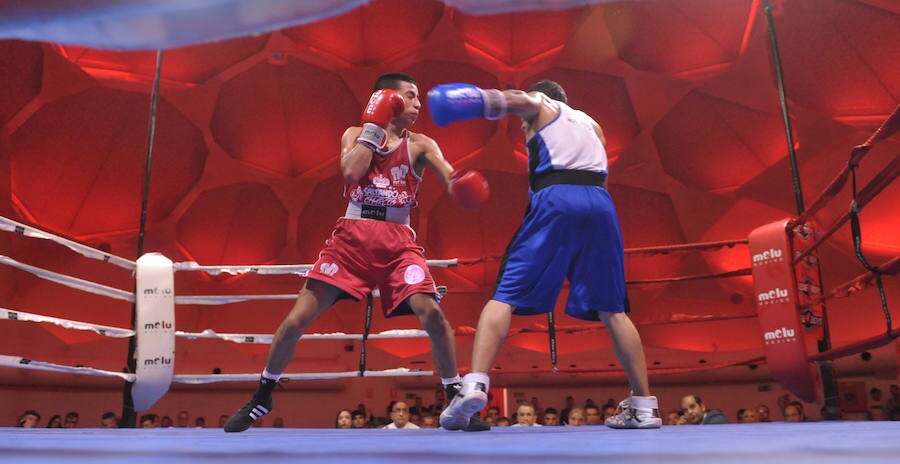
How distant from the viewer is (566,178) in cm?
183

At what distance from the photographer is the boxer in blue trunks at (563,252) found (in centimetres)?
176

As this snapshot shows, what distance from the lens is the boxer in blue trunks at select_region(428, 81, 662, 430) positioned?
69.4 inches

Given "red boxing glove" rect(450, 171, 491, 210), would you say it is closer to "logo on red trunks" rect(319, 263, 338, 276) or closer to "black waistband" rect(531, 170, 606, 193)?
"black waistband" rect(531, 170, 606, 193)

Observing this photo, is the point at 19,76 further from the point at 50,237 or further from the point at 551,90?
the point at 551,90

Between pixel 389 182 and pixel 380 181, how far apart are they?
0.03 metres

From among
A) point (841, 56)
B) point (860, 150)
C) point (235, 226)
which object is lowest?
point (860, 150)

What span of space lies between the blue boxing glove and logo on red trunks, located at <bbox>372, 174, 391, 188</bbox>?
2.01 ft

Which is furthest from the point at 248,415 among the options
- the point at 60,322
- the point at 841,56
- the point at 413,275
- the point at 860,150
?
the point at 841,56

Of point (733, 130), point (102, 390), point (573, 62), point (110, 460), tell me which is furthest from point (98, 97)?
point (110, 460)

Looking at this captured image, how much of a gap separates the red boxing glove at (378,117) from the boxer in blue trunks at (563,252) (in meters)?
0.37

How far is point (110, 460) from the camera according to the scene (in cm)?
82

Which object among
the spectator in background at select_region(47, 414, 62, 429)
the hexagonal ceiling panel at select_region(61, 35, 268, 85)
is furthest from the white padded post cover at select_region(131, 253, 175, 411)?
the hexagonal ceiling panel at select_region(61, 35, 268, 85)

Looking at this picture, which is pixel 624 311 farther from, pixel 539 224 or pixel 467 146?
pixel 467 146

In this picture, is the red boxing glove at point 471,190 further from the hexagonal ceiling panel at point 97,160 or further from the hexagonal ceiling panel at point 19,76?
the hexagonal ceiling panel at point 97,160
